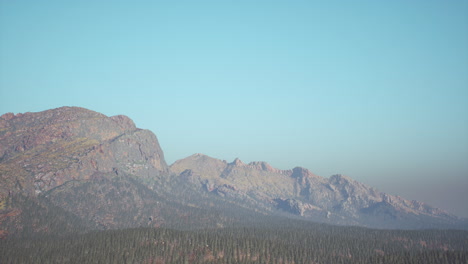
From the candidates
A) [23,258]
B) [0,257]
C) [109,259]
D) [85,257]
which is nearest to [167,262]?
[109,259]

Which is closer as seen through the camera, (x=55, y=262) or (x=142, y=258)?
(x=55, y=262)

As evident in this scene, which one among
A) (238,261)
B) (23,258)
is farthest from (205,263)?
(23,258)

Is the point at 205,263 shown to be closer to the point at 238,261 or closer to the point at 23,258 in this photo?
the point at 238,261

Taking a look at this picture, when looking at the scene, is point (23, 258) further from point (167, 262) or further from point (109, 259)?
point (167, 262)

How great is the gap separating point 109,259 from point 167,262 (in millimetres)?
31017

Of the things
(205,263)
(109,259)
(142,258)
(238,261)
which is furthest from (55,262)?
(238,261)

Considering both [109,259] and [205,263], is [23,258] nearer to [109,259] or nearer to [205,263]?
[109,259]

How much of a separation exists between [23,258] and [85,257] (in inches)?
1173

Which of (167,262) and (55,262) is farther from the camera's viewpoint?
(167,262)

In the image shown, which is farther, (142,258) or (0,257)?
(142,258)

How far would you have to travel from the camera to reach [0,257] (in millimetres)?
186250

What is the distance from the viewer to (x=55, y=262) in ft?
599

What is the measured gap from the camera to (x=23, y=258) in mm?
182000

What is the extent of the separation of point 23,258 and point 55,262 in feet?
53.7
